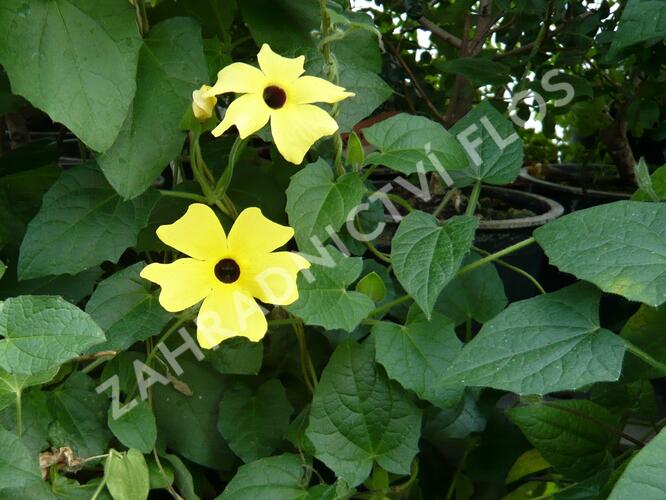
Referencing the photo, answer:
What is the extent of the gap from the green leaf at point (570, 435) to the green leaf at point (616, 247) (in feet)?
0.53

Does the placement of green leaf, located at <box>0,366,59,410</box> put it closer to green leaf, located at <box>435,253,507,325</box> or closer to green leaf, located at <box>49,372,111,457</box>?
green leaf, located at <box>49,372,111,457</box>

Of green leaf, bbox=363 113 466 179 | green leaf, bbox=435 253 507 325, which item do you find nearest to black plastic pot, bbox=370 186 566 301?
green leaf, bbox=435 253 507 325

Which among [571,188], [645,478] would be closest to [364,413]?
[645,478]

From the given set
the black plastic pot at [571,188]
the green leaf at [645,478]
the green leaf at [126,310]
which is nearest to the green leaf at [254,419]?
the green leaf at [126,310]

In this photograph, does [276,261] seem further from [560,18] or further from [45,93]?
[560,18]

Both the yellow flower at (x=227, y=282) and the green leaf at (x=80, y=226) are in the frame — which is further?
the green leaf at (x=80, y=226)

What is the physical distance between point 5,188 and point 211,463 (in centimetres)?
36

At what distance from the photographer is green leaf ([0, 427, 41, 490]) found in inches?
22.3

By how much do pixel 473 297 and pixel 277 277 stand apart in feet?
1.06

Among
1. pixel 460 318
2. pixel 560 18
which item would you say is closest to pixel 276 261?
pixel 460 318

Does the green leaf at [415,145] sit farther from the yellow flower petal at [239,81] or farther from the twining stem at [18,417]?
the twining stem at [18,417]

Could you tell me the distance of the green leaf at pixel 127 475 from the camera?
66cm

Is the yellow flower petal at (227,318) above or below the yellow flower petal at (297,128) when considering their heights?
below

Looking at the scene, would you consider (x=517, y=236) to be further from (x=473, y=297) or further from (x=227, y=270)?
(x=227, y=270)
